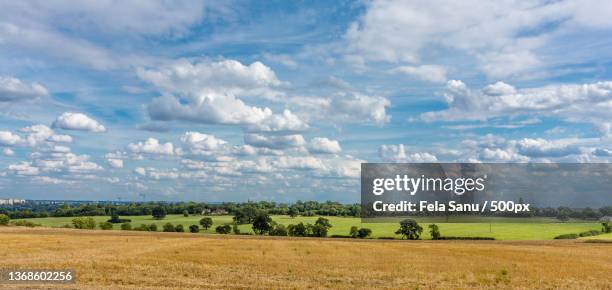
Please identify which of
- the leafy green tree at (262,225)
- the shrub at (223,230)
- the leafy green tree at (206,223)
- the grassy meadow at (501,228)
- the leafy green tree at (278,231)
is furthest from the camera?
the leafy green tree at (206,223)

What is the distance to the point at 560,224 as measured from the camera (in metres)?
160

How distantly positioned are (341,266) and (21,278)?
27.9m

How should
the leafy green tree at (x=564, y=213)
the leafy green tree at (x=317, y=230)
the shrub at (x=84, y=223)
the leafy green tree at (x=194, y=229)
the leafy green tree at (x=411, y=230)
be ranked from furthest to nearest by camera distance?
1. the leafy green tree at (x=564, y=213)
2. the shrub at (x=84, y=223)
3. the leafy green tree at (x=194, y=229)
4. the leafy green tree at (x=317, y=230)
5. the leafy green tree at (x=411, y=230)

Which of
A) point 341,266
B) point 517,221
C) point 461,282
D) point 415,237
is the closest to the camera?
point 461,282

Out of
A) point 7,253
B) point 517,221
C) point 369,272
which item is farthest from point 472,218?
point 7,253

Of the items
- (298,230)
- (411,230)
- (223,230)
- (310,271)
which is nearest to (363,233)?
(411,230)

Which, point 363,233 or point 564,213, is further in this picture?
point 564,213

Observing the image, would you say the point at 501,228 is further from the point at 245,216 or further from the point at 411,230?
the point at 245,216

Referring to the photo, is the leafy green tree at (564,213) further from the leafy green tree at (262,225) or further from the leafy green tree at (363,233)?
the leafy green tree at (262,225)

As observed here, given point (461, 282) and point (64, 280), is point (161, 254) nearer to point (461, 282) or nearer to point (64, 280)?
point (64, 280)

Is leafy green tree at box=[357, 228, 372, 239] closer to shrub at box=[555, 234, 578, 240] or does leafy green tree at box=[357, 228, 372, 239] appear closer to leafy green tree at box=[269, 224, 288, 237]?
leafy green tree at box=[269, 224, 288, 237]

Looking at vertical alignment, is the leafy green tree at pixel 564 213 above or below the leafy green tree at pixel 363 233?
above

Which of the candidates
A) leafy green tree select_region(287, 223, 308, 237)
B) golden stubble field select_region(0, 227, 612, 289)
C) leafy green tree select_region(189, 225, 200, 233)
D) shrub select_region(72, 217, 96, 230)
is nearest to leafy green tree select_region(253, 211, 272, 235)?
leafy green tree select_region(287, 223, 308, 237)

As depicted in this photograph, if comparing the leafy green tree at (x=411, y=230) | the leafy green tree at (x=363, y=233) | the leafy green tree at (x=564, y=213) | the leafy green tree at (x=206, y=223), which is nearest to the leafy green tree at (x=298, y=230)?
the leafy green tree at (x=363, y=233)
